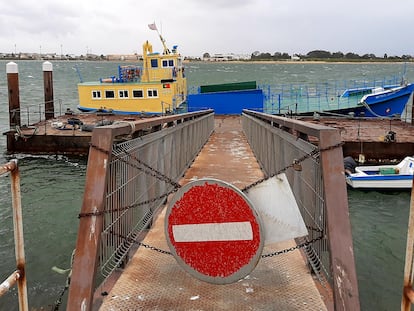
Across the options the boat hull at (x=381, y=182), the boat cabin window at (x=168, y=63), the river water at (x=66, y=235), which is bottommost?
the river water at (x=66, y=235)

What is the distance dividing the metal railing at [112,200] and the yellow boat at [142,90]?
84.6 feet

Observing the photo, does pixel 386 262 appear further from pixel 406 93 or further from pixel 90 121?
pixel 406 93

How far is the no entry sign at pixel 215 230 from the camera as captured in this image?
337 centimetres

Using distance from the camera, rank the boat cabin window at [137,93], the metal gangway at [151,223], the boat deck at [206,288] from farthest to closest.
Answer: the boat cabin window at [137,93] < the boat deck at [206,288] < the metal gangway at [151,223]

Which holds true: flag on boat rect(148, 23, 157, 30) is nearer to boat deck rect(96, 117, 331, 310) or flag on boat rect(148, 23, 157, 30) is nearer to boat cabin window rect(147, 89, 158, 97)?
boat cabin window rect(147, 89, 158, 97)

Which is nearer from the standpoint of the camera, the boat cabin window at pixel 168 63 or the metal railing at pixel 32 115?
the metal railing at pixel 32 115

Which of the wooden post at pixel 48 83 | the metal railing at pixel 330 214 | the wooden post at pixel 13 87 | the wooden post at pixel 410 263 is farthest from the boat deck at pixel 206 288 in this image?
the wooden post at pixel 48 83

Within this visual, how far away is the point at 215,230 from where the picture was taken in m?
3.40

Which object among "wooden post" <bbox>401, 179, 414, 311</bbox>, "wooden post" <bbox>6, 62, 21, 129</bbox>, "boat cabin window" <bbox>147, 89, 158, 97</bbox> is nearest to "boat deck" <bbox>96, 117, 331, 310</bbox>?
"wooden post" <bbox>401, 179, 414, 311</bbox>

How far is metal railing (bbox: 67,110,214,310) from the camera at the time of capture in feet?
10.9

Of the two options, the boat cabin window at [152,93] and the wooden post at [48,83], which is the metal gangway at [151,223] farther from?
the wooden post at [48,83]

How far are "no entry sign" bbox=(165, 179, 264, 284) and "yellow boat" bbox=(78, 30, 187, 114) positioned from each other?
27.4 metres

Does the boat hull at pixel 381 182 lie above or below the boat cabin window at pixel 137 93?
below

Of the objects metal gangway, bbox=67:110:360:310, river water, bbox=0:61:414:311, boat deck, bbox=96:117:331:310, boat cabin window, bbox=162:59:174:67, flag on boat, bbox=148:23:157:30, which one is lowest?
river water, bbox=0:61:414:311
